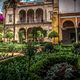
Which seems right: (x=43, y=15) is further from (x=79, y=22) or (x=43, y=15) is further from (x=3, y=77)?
(x=3, y=77)

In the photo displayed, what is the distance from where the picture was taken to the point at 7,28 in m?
55.0

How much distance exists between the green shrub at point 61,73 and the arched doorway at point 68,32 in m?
31.6

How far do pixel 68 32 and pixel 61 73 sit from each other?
33783 mm

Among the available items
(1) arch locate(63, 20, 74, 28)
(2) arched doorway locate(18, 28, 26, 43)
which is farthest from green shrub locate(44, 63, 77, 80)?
(2) arched doorway locate(18, 28, 26, 43)

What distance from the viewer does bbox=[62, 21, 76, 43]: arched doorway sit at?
44.7 meters

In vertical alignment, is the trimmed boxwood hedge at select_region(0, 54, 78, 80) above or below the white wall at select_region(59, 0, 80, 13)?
below

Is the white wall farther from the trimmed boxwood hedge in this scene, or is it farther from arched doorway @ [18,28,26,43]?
the trimmed boxwood hedge

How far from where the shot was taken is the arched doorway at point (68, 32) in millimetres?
44713

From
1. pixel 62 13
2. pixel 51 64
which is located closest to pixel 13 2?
pixel 62 13

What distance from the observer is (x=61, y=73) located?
12375mm

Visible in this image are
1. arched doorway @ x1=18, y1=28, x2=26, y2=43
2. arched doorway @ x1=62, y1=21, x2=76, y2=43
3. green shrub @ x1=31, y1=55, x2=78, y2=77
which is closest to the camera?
green shrub @ x1=31, y1=55, x2=78, y2=77

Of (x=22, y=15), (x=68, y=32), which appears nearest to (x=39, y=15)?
(x=22, y=15)

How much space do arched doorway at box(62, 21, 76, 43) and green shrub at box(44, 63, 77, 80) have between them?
31634 millimetres

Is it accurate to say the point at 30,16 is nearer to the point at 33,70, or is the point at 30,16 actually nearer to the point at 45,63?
the point at 45,63
